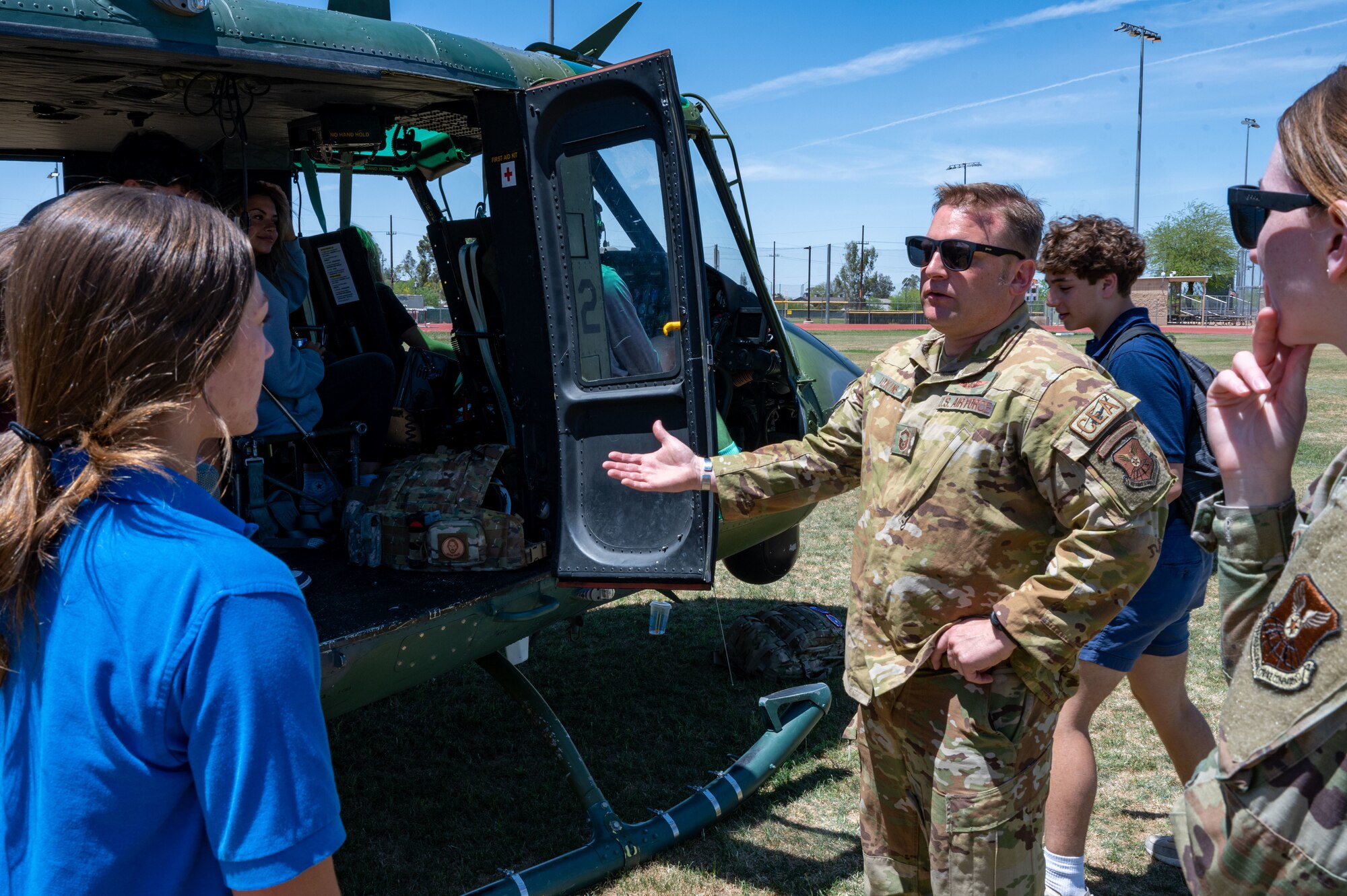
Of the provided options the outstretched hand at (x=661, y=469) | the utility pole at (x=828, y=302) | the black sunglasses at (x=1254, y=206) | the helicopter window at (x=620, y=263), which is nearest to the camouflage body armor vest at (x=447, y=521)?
the helicopter window at (x=620, y=263)

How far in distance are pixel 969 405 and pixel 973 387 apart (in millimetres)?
49

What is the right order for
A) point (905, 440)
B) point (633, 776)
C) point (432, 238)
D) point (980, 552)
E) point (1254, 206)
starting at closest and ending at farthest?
1. point (1254, 206)
2. point (980, 552)
3. point (905, 440)
4. point (633, 776)
5. point (432, 238)

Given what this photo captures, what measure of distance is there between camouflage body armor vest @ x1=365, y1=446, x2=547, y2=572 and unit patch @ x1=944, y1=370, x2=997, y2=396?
1.81 meters

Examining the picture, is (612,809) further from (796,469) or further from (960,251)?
(960,251)

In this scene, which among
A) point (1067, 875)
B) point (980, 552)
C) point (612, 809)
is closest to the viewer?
point (980, 552)

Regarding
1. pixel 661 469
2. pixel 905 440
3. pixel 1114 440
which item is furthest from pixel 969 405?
pixel 661 469

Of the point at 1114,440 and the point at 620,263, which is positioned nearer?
the point at 1114,440

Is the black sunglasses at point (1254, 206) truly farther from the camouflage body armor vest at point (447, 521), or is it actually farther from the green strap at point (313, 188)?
the green strap at point (313, 188)

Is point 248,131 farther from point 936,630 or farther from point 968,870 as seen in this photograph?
point 968,870

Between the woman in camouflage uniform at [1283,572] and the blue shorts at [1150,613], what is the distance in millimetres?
1760

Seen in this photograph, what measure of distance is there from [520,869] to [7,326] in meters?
2.79

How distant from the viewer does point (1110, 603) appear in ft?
7.01

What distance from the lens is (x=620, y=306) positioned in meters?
3.71

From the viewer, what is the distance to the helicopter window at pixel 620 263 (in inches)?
141
